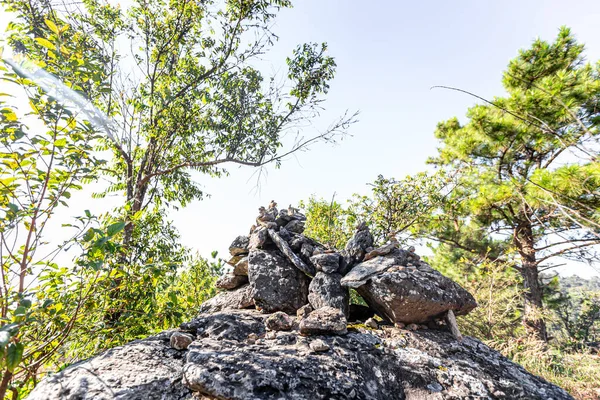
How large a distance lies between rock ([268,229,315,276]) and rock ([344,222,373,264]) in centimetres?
64

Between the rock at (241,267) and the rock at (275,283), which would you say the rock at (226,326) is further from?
the rock at (241,267)

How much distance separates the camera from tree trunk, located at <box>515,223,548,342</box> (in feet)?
30.2

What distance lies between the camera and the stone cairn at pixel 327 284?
11.0 feet

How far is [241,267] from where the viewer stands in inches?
179

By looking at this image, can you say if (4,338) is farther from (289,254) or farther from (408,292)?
(408,292)

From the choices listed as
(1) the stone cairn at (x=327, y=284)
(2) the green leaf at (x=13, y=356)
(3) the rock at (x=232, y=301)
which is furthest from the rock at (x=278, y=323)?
(2) the green leaf at (x=13, y=356)

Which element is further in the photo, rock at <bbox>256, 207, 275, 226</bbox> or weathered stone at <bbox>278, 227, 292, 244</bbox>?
rock at <bbox>256, 207, 275, 226</bbox>

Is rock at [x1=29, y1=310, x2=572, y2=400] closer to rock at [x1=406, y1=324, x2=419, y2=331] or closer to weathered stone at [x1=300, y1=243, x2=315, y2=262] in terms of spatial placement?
rock at [x1=406, y1=324, x2=419, y2=331]

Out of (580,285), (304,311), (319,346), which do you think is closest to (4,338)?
(319,346)

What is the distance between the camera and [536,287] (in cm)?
970

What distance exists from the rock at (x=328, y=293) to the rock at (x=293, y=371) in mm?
526

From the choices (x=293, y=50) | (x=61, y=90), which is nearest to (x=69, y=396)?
(x=61, y=90)

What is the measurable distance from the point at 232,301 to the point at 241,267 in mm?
534

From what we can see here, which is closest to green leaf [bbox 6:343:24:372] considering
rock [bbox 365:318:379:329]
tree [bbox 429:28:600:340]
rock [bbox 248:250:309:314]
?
rock [bbox 248:250:309:314]
